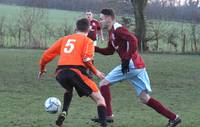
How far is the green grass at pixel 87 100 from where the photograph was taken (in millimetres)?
9406

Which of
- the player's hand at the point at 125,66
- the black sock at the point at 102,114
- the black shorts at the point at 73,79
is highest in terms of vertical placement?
the player's hand at the point at 125,66

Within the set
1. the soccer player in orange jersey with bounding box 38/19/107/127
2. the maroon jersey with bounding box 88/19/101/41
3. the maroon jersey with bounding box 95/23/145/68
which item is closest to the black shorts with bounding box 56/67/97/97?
the soccer player in orange jersey with bounding box 38/19/107/127

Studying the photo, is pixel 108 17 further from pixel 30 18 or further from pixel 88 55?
pixel 30 18

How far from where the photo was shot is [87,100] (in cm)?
1231

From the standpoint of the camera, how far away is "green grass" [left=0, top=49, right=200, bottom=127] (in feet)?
30.9

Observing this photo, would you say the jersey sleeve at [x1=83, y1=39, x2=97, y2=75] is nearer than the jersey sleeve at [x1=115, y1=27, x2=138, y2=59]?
Yes

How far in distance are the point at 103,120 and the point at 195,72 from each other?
496 inches

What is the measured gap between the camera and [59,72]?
8.42m

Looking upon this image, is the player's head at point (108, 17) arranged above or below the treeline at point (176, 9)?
above

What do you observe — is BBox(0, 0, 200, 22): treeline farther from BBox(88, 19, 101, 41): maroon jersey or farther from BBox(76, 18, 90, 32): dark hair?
BBox(76, 18, 90, 32): dark hair

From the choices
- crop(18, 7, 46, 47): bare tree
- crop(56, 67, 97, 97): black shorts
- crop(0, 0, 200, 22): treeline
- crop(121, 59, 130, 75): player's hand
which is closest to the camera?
crop(56, 67, 97, 97): black shorts

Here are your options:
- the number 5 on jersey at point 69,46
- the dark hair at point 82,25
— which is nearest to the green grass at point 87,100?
the number 5 on jersey at point 69,46

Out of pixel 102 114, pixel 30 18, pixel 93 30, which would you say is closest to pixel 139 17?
pixel 30 18

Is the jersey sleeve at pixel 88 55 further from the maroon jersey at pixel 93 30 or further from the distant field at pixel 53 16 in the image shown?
the distant field at pixel 53 16
